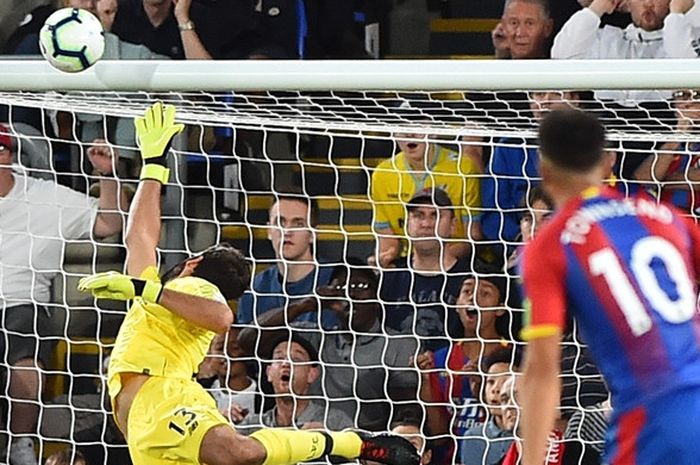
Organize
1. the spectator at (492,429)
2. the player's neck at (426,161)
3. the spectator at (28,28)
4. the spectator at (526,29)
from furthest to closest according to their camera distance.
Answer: the spectator at (28,28), the spectator at (526,29), the player's neck at (426,161), the spectator at (492,429)

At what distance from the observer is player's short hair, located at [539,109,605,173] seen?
131 inches

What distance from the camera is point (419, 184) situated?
6.52m

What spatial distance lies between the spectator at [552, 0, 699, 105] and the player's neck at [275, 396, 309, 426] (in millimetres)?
1859

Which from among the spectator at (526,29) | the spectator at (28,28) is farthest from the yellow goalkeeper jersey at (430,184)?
the spectator at (28,28)

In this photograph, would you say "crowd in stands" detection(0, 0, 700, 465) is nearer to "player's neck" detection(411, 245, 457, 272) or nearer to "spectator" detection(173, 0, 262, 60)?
"player's neck" detection(411, 245, 457, 272)

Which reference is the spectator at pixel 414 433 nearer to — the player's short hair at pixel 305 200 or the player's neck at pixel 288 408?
the player's neck at pixel 288 408

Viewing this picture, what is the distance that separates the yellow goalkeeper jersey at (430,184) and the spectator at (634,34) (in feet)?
2.18

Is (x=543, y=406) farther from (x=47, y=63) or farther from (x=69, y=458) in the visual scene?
(x=69, y=458)

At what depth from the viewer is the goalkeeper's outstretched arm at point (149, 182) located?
5207mm

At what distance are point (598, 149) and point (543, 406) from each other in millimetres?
592

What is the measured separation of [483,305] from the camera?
6.20 meters

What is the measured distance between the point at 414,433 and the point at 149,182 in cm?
159

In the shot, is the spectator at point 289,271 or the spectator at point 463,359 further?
the spectator at point 289,271

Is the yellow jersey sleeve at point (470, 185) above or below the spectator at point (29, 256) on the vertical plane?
above
